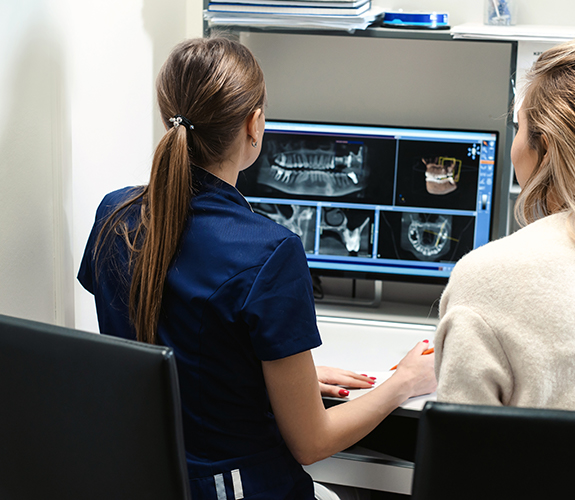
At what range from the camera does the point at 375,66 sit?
1996 mm

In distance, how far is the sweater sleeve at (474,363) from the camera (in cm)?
85

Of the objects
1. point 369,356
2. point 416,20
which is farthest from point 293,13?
point 369,356

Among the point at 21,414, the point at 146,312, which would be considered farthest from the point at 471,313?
the point at 21,414

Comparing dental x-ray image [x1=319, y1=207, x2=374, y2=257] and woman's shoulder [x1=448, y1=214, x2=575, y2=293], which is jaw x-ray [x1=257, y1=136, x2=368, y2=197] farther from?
woman's shoulder [x1=448, y1=214, x2=575, y2=293]

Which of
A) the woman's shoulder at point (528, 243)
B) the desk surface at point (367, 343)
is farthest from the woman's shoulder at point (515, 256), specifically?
the desk surface at point (367, 343)

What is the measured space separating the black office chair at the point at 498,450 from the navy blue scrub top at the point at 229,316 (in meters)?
0.34

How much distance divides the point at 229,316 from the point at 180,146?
0.93 ft

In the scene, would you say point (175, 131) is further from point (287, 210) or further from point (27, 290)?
point (287, 210)

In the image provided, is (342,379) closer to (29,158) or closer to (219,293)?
(219,293)

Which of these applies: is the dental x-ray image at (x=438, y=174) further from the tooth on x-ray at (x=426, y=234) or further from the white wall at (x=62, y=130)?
the white wall at (x=62, y=130)

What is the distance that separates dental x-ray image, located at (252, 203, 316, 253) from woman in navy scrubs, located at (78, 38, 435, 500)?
0.84 metres

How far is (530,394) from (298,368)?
33 centimetres

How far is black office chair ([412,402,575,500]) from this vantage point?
0.62m

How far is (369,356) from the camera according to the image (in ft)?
5.26
